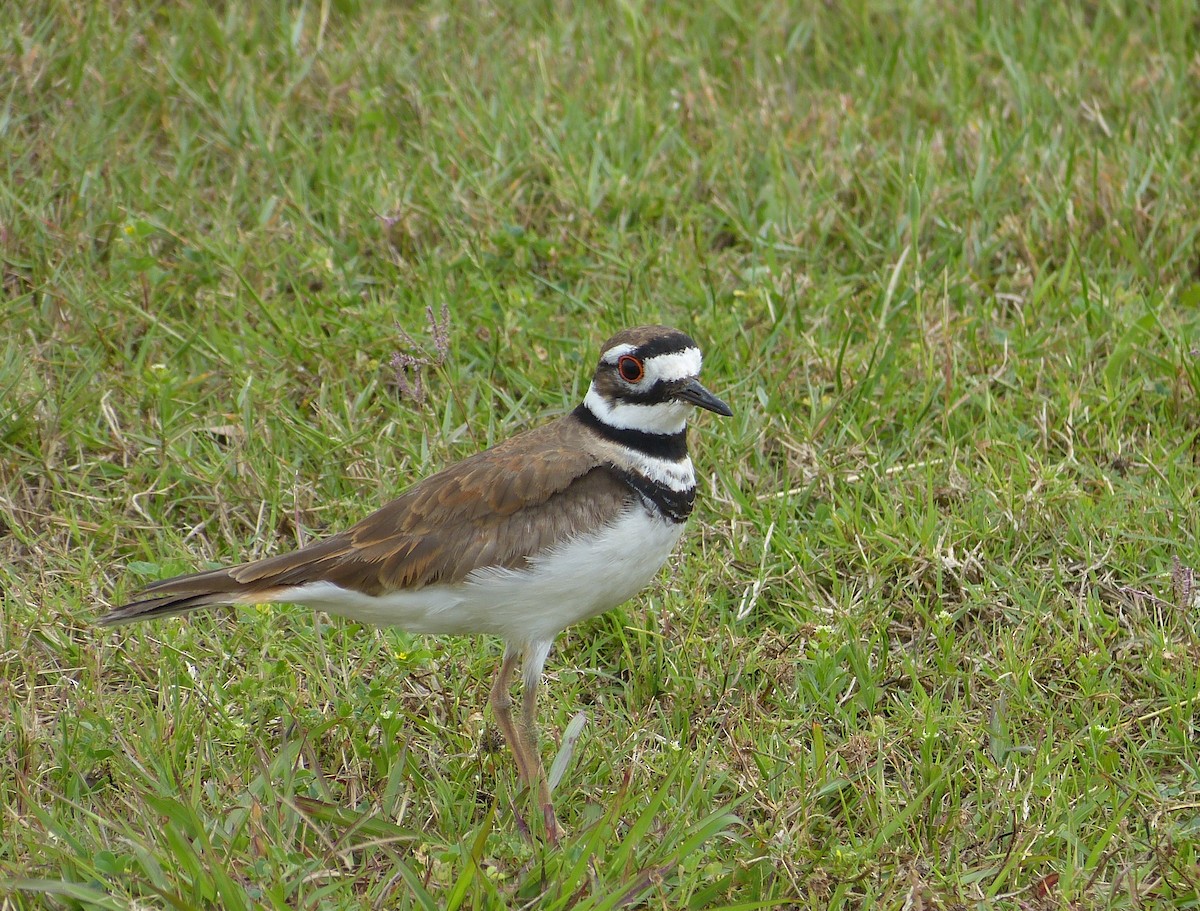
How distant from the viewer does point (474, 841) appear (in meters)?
4.25

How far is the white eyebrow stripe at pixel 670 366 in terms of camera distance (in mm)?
4840

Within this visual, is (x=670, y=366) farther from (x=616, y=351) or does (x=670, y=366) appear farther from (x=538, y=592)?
(x=538, y=592)

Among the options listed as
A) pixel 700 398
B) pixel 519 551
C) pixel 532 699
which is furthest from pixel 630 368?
pixel 532 699

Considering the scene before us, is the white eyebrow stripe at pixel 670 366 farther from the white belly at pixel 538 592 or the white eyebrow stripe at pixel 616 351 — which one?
the white belly at pixel 538 592

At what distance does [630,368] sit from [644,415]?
6.2 inches

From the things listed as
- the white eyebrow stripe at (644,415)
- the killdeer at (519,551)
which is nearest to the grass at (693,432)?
the killdeer at (519,551)

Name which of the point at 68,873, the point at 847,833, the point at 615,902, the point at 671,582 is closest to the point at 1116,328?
the point at 671,582

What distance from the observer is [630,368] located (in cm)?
489

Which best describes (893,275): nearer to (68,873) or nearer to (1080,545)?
(1080,545)

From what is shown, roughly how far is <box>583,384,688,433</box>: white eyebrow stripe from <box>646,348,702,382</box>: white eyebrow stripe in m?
0.09

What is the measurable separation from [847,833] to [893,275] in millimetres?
2973

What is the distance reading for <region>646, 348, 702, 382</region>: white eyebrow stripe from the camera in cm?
484

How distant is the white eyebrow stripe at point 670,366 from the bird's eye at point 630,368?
27 millimetres

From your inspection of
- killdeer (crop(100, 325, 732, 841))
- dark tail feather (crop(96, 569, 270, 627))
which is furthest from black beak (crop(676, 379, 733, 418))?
dark tail feather (crop(96, 569, 270, 627))
